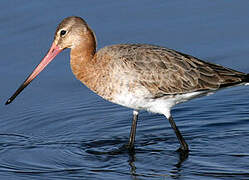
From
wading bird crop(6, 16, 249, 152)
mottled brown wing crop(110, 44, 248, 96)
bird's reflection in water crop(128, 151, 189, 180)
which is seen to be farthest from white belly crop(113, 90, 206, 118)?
bird's reflection in water crop(128, 151, 189, 180)

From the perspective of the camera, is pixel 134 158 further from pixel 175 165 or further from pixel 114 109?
pixel 114 109

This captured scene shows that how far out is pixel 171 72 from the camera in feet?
34.7

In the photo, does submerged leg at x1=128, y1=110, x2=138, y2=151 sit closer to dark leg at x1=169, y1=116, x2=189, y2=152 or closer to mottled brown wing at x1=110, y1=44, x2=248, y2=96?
dark leg at x1=169, y1=116, x2=189, y2=152

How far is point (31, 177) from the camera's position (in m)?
9.87

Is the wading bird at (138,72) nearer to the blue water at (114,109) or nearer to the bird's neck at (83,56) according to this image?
the bird's neck at (83,56)

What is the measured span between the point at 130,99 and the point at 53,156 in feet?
4.71

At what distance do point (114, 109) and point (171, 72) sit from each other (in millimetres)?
2011

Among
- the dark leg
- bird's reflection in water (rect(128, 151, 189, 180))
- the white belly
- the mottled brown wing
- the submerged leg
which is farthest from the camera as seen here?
the submerged leg

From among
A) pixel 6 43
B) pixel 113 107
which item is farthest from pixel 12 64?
pixel 113 107

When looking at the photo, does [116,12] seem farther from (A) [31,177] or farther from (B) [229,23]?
(A) [31,177]

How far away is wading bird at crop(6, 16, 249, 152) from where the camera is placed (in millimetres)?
10203

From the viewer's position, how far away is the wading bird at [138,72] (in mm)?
10203

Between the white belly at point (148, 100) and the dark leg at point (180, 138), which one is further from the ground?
the white belly at point (148, 100)

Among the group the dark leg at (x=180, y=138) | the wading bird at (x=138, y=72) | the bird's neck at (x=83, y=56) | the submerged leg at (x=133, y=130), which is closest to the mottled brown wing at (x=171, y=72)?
the wading bird at (x=138, y=72)
